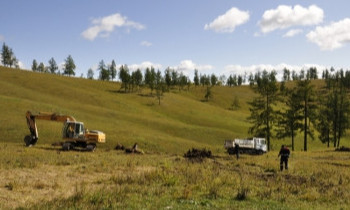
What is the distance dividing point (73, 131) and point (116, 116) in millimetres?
39697

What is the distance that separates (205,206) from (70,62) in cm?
17190

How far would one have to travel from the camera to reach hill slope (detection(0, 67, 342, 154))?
2111 inches

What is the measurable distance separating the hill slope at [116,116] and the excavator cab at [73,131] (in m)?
9.86

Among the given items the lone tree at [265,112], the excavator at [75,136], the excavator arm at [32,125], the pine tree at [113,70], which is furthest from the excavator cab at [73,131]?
the pine tree at [113,70]

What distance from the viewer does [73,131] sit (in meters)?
39.3

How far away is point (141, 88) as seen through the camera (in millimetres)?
140750

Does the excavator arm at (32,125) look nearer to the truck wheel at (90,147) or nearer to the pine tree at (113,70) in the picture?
the truck wheel at (90,147)

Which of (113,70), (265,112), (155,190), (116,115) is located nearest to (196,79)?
(113,70)

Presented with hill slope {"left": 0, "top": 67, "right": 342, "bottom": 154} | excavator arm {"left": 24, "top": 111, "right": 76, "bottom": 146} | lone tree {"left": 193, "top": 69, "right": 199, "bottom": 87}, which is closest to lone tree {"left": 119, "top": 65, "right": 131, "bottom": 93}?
hill slope {"left": 0, "top": 67, "right": 342, "bottom": 154}

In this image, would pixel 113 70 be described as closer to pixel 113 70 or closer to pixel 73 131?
pixel 113 70

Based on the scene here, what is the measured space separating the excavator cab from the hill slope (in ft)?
32.4

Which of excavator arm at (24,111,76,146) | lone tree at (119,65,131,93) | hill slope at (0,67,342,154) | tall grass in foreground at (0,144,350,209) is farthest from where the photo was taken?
lone tree at (119,65,131,93)

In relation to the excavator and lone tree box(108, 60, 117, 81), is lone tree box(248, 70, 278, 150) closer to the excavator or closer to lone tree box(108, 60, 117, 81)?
the excavator

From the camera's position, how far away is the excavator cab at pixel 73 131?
129ft
